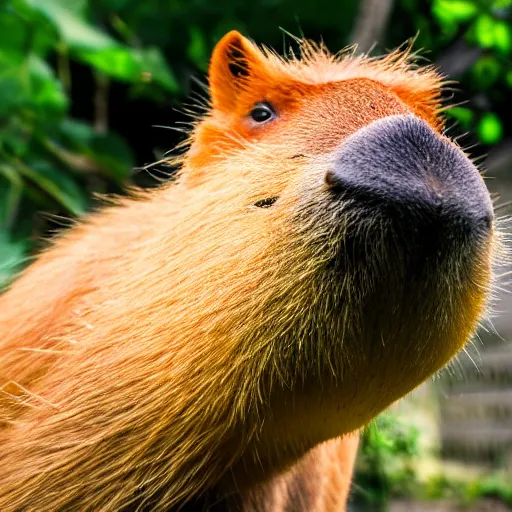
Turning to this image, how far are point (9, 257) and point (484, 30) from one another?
1.86 m

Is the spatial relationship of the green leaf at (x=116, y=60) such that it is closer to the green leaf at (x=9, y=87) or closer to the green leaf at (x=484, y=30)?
the green leaf at (x=9, y=87)

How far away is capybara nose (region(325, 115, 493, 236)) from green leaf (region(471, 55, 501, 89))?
175cm

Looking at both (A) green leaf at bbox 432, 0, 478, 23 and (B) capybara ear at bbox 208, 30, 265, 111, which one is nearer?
(B) capybara ear at bbox 208, 30, 265, 111

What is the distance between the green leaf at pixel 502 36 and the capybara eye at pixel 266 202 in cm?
203

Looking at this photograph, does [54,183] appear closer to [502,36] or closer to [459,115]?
[459,115]

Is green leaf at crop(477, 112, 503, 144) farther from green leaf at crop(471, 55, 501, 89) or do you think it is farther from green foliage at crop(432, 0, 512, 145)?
green leaf at crop(471, 55, 501, 89)

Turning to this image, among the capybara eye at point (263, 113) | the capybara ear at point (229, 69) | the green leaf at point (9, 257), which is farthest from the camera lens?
the green leaf at point (9, 257)

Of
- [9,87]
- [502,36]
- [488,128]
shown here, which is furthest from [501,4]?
[9,87]

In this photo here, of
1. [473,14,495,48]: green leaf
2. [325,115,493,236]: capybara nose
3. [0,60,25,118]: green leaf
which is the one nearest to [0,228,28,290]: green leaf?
[0,60,25,118]: green leaf

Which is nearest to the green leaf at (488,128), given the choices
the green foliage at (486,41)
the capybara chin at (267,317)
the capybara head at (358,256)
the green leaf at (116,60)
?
the green foliage at (486,41)

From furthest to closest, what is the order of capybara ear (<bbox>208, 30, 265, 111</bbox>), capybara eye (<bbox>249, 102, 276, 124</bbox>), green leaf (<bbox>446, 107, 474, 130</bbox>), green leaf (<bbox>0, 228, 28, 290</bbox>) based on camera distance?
green leaf (<bbox>0, 228, 28, 290</bbox>) → green leaf (<bbox>446, 107, 474, 130</bbox>) → capybara ear (<bbox>208, 30, 265, 111</bbox>) → capybara eye (<bbox>249, 102, 276, 124</bbox>)

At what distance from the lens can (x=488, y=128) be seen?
8.25 feet

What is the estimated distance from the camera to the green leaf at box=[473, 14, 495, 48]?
8.52 ft

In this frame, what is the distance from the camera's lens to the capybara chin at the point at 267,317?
879 millimetres
